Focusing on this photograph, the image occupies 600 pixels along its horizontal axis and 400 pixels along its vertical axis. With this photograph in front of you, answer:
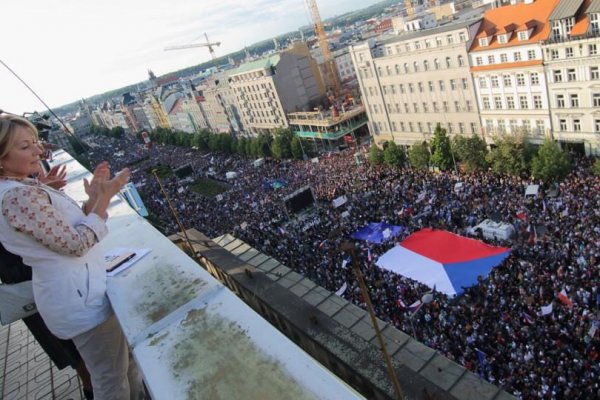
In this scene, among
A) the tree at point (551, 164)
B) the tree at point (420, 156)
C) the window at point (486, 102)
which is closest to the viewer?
the tree at point (551, 164)

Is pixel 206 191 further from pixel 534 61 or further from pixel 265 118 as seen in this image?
pixel 534 61

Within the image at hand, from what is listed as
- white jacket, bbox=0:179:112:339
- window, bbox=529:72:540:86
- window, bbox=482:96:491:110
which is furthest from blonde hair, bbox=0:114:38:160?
window, bbox=482:96:491:110

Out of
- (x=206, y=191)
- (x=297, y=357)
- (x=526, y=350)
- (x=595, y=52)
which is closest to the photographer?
(x=297, y=357)

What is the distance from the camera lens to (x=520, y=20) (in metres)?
35.3

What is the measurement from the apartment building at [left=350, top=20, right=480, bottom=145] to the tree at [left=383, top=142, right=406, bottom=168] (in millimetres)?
6307

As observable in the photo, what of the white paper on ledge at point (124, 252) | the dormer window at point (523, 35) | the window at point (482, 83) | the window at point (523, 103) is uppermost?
the white paper on ledge at point (124, 252)

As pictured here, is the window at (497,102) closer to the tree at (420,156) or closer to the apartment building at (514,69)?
the apartment building at (514,69)

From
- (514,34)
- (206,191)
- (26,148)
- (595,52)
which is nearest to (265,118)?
(206,191)

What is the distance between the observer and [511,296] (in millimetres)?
18531

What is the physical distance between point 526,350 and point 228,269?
11318 millimetres

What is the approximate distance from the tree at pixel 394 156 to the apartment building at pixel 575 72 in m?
13.3

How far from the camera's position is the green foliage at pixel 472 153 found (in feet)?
115

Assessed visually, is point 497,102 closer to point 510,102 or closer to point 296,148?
point 510,102

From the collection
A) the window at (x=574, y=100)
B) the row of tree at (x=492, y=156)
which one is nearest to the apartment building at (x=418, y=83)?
the row of tree at (x=492, y=156)
